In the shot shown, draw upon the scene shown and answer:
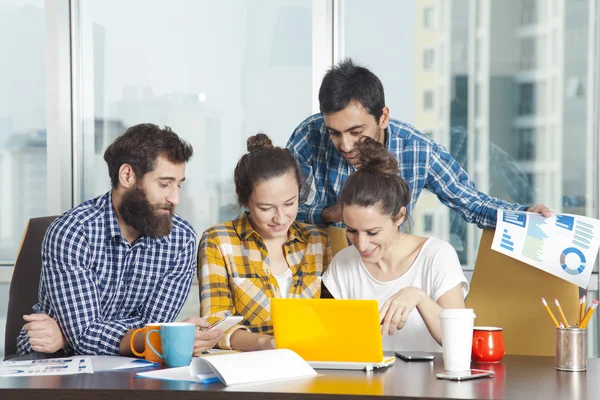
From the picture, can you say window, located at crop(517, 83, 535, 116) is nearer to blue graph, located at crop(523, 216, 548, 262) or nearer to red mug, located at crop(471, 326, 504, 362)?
blue graph, located at crop(523, 216, 548, 262)

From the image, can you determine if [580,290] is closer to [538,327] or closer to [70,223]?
[538,327]

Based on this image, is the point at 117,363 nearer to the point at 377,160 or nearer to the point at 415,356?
the point at 415,356

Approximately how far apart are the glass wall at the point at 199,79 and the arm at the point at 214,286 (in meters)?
1.23

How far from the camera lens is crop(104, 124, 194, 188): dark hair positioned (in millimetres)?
2145

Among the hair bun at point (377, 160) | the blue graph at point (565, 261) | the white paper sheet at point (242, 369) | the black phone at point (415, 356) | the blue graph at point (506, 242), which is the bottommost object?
the black phone at point (415, 356)

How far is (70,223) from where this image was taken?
79.0 inches

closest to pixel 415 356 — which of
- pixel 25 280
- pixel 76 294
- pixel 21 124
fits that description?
pixel 76 294

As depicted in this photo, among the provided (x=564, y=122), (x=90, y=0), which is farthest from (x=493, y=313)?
(x=90, y=0)

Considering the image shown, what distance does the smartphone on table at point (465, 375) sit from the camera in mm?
1400

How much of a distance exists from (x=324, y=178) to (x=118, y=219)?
0.78m

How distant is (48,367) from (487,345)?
921 millimetres

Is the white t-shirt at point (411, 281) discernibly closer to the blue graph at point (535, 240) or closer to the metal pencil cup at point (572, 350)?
the blue graph at point (535, 240)

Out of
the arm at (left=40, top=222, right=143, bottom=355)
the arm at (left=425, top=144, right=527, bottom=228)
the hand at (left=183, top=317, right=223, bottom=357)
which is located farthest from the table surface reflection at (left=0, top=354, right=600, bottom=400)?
the arm at (left=425, top=144, right=527, bottom=228)

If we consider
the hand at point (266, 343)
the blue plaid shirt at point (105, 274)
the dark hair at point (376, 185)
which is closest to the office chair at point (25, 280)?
the blue plaid shirt at point (105, 274)
